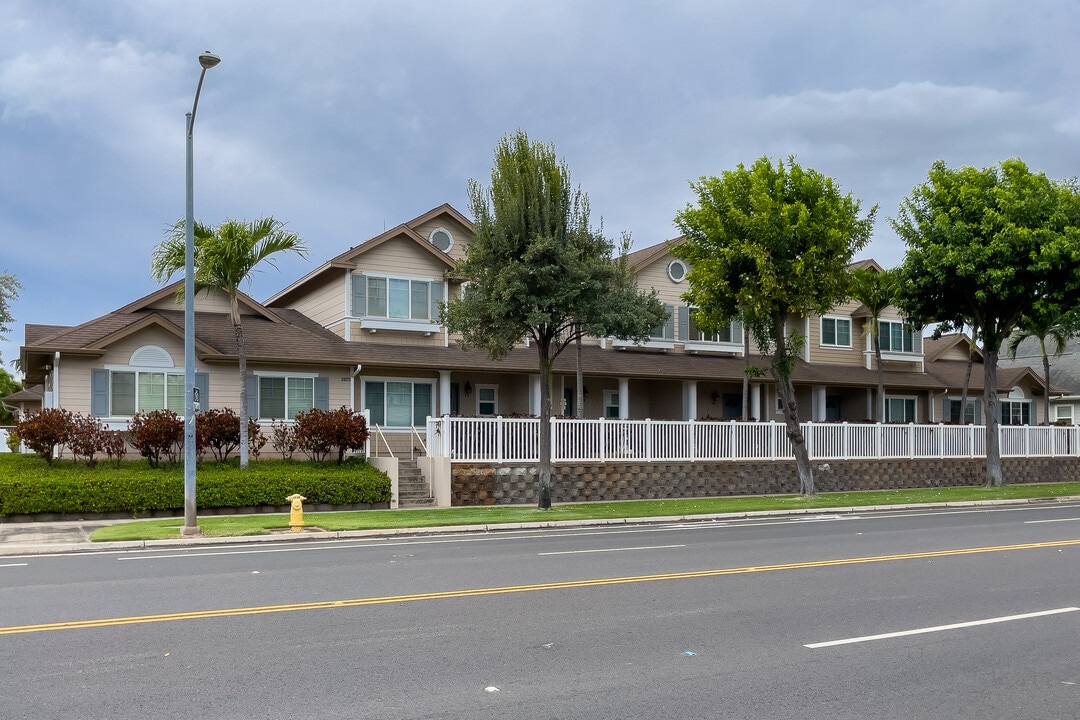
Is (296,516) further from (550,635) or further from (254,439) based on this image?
(550,635)

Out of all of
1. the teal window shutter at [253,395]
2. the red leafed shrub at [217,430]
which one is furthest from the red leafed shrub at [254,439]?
the teal window shutter at [253,395]

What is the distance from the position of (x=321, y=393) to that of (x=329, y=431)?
3.32m

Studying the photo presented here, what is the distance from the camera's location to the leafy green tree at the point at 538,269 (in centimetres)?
2252

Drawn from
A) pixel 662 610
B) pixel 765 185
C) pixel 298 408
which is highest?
pixel 765 185

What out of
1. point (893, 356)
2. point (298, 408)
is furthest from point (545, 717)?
point (893, 356)

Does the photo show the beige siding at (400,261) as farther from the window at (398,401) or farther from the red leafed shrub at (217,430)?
the red leafed shrub at (217,430)

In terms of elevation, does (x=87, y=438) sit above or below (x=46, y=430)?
below

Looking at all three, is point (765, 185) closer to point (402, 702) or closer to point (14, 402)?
point (402, 702)

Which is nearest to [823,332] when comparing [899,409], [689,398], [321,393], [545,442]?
[899,409]

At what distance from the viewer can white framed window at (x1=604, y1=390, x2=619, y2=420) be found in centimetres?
3547

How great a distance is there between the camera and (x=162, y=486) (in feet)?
74.2

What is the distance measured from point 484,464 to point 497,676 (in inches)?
730

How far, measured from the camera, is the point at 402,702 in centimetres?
650

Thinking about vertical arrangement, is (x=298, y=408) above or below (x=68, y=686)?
above
